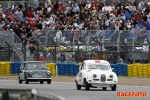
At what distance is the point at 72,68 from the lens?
4028 cm

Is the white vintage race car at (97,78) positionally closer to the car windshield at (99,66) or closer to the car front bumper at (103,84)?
the car front bumper at (103,84)

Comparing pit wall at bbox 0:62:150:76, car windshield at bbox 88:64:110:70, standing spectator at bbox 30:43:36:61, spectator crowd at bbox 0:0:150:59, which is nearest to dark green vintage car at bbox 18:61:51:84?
spectator crowd at bbox 0:0:150:59

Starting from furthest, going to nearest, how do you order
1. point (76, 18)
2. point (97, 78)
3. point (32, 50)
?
point (32, 50) < point (76, 18) < point (97, 78)

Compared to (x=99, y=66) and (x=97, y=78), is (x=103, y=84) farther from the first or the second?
(x=99, y=66)

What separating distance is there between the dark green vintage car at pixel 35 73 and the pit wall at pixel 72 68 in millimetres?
5958

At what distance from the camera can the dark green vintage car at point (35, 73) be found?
3350 cm

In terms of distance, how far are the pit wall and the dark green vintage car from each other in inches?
235

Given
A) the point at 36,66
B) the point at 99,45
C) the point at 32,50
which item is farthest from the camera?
the point at 32,50

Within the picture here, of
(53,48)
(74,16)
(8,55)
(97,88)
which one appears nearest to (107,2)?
(74,16)

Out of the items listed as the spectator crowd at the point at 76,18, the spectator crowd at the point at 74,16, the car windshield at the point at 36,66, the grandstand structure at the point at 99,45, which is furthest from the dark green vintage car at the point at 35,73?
the spectator crowd at the point at 74,16

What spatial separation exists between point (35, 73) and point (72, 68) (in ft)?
23.1

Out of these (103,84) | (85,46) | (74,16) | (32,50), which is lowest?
(103,84)

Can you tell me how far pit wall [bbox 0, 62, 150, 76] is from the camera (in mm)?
37562

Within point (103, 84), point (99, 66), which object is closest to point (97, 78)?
point (103, 84)
